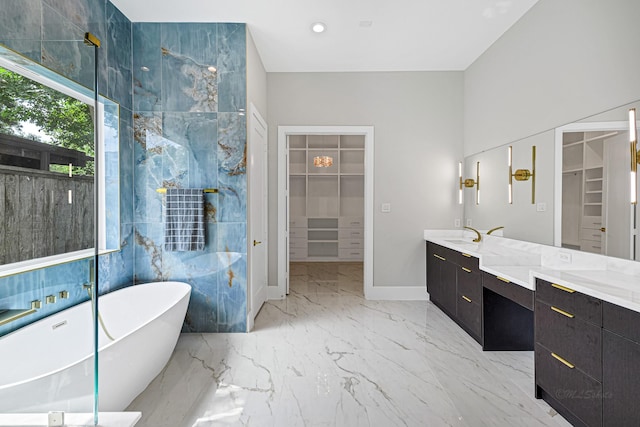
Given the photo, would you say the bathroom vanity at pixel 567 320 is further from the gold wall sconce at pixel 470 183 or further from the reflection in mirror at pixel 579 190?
the gold wall sconce at pixel 470 183

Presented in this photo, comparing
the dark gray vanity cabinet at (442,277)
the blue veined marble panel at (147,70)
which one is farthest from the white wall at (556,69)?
the blue veined marble panel at (147,70)

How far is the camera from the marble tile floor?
196 cm

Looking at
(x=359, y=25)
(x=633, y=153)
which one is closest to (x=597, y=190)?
(x=633, y=153)

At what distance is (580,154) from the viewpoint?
2.31 meters

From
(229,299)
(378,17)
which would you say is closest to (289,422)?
(229,299)

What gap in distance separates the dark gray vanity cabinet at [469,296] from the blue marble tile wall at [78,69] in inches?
113

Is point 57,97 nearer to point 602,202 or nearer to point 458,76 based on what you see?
point 602,202

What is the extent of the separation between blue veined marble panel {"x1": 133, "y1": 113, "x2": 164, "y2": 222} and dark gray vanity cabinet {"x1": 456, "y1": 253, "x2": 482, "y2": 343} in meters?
3.01

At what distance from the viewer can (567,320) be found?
1.81 m

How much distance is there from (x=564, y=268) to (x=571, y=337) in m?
0.81

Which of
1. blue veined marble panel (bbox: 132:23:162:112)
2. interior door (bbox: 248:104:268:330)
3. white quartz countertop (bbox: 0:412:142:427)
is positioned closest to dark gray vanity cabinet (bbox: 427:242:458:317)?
interior door (bbox: 248:104:268:330)

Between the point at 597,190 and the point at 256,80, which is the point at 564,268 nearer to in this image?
the point at 597,190

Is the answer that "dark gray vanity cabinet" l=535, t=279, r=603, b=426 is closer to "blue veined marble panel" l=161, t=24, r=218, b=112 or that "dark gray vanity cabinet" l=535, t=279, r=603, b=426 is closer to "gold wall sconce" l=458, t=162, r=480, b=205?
"gold wall sconce" l=458, t=162, r=480, b=205

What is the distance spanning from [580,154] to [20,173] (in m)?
3.10
